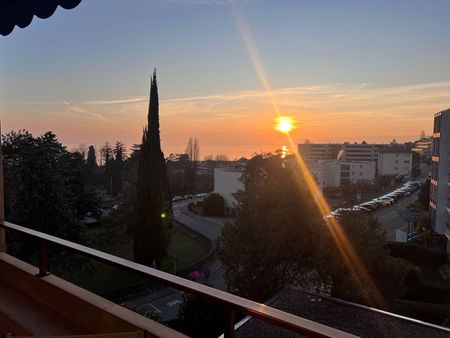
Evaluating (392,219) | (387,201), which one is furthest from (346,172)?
(392,219)

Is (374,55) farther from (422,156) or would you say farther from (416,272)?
(422,156)

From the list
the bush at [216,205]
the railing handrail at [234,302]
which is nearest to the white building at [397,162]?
the bush at [216,205]

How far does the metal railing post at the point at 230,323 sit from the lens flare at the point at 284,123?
786 inches

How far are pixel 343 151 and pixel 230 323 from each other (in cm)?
8227

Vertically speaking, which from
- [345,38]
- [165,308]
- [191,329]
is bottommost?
[165,308]

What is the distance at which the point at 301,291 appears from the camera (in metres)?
9.66

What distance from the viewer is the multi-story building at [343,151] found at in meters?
78.4

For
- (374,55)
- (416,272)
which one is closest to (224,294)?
(374,55)

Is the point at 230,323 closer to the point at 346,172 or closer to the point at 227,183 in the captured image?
the point at 227,183

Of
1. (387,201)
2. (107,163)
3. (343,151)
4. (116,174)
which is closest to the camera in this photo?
(387,201)

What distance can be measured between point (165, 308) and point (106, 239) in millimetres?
5357

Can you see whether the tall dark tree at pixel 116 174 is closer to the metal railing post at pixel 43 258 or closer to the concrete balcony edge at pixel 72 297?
the concrete balcony edge at pixel 72 297

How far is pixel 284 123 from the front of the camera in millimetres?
22062

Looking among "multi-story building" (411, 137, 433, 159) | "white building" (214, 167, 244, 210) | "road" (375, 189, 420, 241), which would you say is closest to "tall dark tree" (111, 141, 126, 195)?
"white building" (214, 167, 244, 210)
